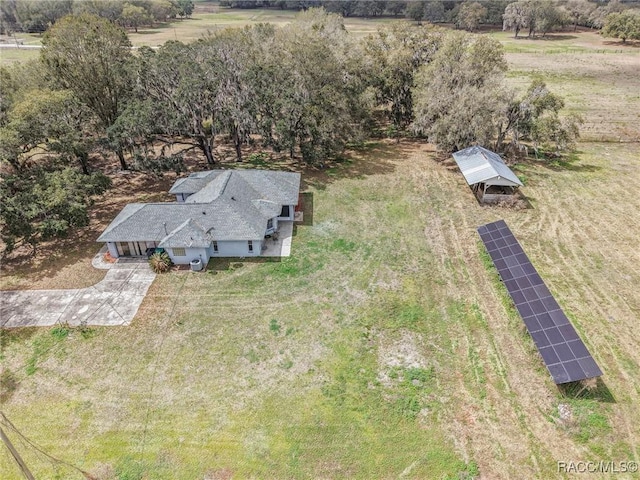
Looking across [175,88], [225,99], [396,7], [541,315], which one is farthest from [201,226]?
[396,7]

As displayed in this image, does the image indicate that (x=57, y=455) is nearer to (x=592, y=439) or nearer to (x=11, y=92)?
(x=592, y=439)

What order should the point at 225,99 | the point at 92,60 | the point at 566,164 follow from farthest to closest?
the point at 566,164, the point at 225,99, the point at 92,60

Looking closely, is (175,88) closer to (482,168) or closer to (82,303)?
(82,303)

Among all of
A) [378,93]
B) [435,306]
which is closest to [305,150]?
[378,93]

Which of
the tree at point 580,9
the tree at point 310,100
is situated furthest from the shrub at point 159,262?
the tree at point 580,9

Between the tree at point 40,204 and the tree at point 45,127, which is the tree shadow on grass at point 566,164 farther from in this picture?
the tree at point 45,127

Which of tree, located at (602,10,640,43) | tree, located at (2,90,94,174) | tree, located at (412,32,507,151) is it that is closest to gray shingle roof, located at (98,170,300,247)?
tree, located at (2,90,94,174)
